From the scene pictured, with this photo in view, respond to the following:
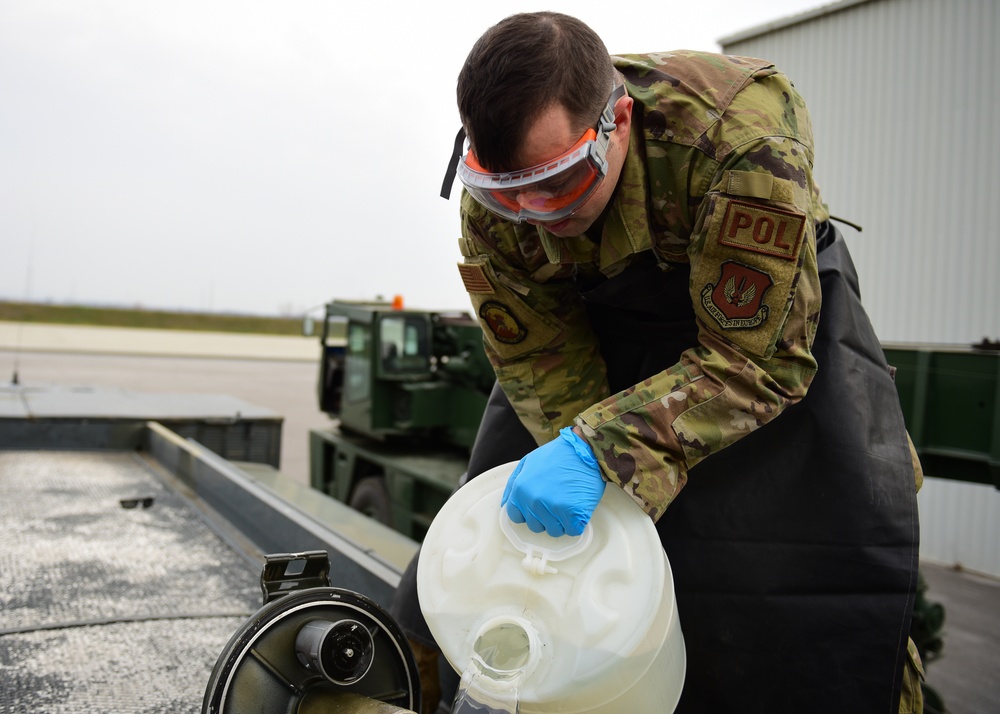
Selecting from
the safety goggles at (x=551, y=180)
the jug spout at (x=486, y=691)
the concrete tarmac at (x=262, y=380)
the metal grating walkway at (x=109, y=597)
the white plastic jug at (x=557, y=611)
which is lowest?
the concrete tarmac at (x=262, y=380)

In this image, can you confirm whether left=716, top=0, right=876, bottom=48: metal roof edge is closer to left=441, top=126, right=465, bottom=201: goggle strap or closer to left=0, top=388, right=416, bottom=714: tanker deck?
left=0, top=388, right=416, bottom=714: tanker deck

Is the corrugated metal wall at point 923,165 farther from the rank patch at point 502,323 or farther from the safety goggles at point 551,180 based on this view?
the safety goggles at point 551,180

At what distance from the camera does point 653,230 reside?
1554 millimetres

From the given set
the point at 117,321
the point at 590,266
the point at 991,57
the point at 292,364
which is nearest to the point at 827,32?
the point at 991,57

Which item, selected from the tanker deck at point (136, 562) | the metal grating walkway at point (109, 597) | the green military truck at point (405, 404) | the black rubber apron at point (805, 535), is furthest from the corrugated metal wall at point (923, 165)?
the metal grating walkway at point (109, 597)

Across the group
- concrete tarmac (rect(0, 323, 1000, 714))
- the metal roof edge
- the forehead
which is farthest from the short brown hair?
the metal roof edge

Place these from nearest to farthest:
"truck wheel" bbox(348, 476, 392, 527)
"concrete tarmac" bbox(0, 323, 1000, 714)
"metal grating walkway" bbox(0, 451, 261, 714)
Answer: "metal grating walkway" bbox(0, 451, 261, 714), "concrete tarmac" bbox(0, 323, 1000, 714), "truck wheel" bbox(348, 476, 392, 527)

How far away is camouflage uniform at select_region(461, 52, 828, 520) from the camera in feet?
4.26

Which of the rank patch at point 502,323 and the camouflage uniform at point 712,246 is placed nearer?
the camouflage uniform at point 712,246

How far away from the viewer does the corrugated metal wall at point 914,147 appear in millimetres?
6910

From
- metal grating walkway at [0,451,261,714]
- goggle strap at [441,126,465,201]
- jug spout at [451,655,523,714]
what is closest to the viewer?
jug spout at [451,655,523,714]

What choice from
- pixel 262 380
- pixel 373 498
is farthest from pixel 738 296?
pixel 262 380

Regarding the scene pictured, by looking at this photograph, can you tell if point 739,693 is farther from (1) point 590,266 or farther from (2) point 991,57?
(2) point 991,57

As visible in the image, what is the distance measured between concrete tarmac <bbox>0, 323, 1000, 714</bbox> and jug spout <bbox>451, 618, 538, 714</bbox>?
13.4 ft
